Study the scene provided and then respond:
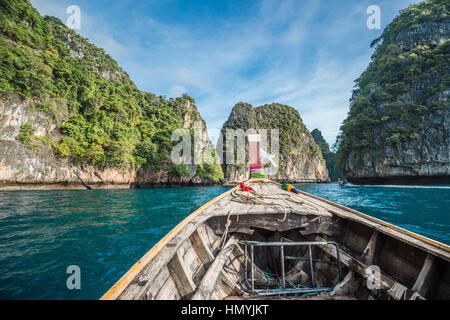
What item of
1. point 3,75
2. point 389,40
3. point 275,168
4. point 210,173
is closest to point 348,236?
point 3,75

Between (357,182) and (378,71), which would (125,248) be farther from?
(378,71)

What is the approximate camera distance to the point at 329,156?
63562 millimetres

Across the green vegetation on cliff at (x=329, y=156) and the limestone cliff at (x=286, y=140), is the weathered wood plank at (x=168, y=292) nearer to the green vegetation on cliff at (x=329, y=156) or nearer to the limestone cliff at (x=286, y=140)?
the limestone cliff at (x=286, y=140)

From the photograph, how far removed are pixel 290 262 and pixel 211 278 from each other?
1.40m

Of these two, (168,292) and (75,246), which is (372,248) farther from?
(75,246)

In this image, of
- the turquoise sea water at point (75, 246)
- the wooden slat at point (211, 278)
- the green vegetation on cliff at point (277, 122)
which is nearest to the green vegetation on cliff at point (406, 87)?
the green vegetation on cliff at point (277, 122)

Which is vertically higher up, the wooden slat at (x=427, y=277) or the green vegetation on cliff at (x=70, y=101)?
the green vegetation on cliff at (x=70, y=101)

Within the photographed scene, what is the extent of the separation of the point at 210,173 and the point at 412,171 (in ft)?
90.1

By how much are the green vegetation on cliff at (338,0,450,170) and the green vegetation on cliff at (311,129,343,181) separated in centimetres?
3774

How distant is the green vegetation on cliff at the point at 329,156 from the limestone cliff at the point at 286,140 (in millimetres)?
10989

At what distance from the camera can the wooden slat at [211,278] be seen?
1.29 meters

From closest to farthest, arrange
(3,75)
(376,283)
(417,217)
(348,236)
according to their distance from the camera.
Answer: (376,283), (348,236), (417,217), (3,75)

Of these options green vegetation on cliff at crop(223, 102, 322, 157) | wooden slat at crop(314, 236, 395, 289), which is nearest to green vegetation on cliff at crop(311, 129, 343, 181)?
green vegetation on cliff at crop(223, 102, 322, 157)

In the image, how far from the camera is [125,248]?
2943mm
